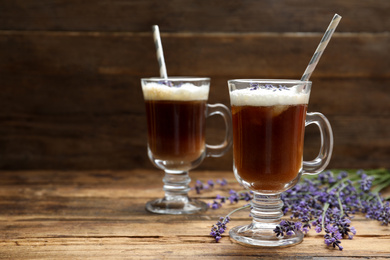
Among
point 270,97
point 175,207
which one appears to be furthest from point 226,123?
point 270,97

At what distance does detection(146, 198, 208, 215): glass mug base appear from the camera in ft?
5.78

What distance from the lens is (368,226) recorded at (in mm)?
1592

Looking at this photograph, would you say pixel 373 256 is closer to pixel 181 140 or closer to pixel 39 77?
pixel 181 140

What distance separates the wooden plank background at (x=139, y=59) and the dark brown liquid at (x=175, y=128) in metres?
0.88

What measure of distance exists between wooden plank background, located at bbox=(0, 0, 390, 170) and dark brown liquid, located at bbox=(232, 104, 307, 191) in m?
1.21

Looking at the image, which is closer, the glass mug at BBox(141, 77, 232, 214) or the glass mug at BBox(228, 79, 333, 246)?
the glass mug at BBox(228, 79, 333, 246)

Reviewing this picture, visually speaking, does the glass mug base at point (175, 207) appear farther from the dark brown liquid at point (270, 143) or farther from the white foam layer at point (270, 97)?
the white foam layer at point (270, 97)

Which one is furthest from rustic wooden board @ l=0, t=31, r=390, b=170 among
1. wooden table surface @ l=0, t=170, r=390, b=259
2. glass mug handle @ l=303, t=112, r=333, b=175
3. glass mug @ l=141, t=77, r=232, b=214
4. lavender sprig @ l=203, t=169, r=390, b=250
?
glass mug handle @ l=303, t=112, r=333, b=175

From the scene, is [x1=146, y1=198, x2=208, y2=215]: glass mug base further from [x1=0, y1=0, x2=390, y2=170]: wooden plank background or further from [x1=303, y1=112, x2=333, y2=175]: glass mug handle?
[x1=0, y1=0, x2=390, y2=170]: wooden plank background

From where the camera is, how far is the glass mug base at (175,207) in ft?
5.78

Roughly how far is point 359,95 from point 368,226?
1267 millimetres

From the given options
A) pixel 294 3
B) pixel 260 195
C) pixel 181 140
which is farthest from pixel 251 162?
pixel 294 3

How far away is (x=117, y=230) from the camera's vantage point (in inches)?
60.2

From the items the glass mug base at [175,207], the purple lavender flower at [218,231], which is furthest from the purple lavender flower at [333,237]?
the glass mug base at [175,207]
